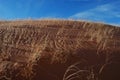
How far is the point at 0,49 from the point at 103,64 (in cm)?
312

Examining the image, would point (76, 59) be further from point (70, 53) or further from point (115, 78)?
point (115, 78)

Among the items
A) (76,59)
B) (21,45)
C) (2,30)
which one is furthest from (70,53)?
(2,30)

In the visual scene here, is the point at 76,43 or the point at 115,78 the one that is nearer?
the point at 115,78

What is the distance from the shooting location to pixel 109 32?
12.0m

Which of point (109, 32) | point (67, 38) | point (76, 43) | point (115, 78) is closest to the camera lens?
point (115, 78)

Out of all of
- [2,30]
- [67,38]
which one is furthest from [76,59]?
[2,30]

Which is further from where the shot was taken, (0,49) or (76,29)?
(76,29)

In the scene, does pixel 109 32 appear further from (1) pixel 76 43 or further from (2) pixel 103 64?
(2) pixel 103 64

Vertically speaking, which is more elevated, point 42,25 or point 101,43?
point 42,25

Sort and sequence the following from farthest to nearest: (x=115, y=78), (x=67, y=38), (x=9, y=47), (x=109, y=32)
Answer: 1. (x=109, y=32)
2. (x=67, y=38)
3. (x=9, y=47)
4. (x=115, y=78)

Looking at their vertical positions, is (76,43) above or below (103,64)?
above

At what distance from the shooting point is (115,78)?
880 centimetres

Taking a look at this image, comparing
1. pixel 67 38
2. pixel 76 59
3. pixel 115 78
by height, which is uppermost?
pixel 67 38

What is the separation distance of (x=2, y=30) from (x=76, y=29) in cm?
312
